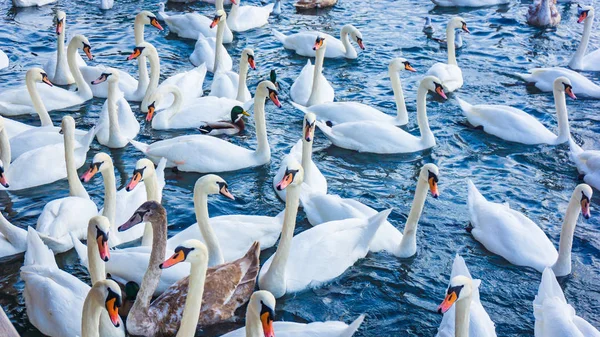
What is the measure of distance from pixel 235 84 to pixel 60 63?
2.83m

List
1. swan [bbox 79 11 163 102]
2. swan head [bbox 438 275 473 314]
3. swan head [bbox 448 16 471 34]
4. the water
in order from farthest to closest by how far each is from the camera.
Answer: swan head [bbox 448 16 471 34]
swan [bbox 79 11 163 102]
the water
swan head [bbox 438 275 473 314]

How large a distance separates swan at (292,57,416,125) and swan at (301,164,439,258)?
8.91 feet

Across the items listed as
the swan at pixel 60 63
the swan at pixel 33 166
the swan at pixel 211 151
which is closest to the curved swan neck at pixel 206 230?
the swan at pixel 211 151

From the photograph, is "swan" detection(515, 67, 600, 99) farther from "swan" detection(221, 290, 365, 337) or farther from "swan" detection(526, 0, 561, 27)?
"swan" detection(221, 290, 365, 337)

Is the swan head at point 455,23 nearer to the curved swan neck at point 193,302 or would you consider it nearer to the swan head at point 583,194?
the swan head at point 583,194

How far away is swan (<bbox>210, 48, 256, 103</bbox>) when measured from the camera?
12039 millimetres

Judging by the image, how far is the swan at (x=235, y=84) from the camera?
12.0 meters

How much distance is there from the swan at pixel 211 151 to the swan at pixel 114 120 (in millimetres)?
577

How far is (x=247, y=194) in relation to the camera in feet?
32.7

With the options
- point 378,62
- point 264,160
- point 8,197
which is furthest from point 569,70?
point 8,197

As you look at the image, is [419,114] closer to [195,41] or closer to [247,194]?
[247,194]

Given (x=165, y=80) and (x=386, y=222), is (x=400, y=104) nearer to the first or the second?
(x=386, y=222)

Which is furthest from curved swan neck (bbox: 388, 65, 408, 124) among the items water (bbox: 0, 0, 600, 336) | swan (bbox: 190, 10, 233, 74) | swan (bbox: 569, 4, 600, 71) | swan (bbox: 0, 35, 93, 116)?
swan (bbox: 0, 35, 93, 116)

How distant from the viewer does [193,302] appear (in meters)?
6.37
